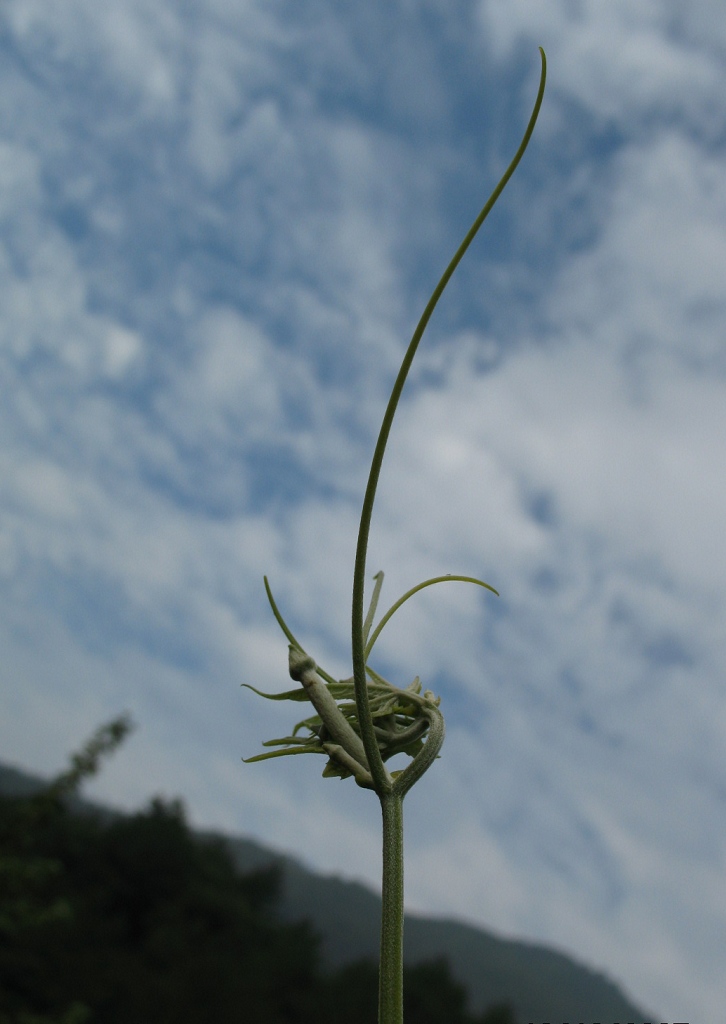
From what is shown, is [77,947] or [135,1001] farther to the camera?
[77,947]

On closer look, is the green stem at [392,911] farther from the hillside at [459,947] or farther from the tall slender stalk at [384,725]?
the hillside at [459,947]

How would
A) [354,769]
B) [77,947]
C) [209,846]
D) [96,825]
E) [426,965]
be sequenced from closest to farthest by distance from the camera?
1. [354,769]
2. [77,947]
3. [426,965]
4. [96,825]
5. [209,846]

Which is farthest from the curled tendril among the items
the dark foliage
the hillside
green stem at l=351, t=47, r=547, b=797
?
the hillside

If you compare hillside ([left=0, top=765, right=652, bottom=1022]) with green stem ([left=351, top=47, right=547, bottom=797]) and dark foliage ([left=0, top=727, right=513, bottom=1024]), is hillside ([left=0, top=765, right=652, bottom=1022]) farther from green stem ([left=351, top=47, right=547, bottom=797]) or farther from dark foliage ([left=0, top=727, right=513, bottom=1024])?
green stem ([left=351, top=47, right=547, bottom=797])

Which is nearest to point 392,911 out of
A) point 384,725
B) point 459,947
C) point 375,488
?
point 384,725

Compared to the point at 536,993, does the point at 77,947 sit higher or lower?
lower

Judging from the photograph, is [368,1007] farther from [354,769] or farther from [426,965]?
[354,769]

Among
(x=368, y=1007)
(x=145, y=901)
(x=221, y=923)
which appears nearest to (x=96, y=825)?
(x=145, y=901)
